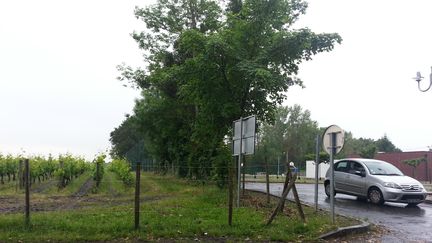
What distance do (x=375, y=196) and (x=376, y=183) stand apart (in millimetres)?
521

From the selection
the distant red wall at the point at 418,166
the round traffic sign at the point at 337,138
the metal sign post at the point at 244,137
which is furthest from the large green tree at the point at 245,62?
the distant red wall at the point at 418,166

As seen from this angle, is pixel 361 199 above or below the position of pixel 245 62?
below

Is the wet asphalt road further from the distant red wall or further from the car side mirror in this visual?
the distant red wall

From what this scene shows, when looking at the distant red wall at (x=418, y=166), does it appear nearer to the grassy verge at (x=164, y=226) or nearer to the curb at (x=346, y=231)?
the curb at (x=346, y=231)

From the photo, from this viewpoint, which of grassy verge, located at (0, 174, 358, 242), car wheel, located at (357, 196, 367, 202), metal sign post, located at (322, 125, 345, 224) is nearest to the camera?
grassy verge, located at (0, 174, 358, 242)

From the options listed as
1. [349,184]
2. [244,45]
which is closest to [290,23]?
[244,45]

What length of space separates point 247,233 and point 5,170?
22.3m

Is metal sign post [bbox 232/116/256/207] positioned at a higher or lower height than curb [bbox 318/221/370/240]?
higher

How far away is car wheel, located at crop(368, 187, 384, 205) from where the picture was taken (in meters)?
17.0

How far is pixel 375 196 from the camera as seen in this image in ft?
56.7

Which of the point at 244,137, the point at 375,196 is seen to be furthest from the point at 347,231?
the point at 375,196

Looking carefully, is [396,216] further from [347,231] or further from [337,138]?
[347,231]

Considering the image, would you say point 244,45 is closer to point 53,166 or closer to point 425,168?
point 53,166

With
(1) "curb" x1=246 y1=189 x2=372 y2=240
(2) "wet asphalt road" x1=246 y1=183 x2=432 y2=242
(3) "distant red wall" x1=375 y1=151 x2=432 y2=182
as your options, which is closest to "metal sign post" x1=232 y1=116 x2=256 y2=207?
(1) "curb" x1=246 y1=189 x2=372 y2=240
